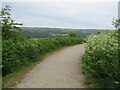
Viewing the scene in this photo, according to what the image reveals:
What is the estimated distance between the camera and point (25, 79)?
7.05 metres

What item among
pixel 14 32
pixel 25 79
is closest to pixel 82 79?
pixel 25 79

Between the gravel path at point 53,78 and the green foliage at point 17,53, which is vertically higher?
the green foliage at point 17,53

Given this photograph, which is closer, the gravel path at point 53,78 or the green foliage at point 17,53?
the gravel path at point 53,78

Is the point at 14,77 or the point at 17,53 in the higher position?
→ the point at 17,53

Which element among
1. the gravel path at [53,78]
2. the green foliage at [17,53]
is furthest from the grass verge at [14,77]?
the green foliage at [17,53]

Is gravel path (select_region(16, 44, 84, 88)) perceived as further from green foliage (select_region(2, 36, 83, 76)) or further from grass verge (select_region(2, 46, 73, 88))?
green foliage (select_region(2, 36, 83, 76))

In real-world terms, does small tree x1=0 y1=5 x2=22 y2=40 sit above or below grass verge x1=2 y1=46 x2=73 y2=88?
above

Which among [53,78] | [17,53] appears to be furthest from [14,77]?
[17,53]

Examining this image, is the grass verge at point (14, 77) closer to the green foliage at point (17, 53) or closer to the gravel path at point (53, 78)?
the gravel path at point (53, 78)

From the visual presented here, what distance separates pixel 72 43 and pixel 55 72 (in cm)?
1361

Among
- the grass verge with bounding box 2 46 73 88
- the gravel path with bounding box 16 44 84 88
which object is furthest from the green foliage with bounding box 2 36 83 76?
the gravel path with bounding box 16 44 84 88

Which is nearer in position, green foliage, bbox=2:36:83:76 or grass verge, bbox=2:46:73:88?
grass verge, bbox=2:46:73:88

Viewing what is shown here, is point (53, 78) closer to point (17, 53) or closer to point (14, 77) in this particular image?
point (14, 77)

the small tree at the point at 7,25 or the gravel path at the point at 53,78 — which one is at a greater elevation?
the small tree at the point at 7,25
